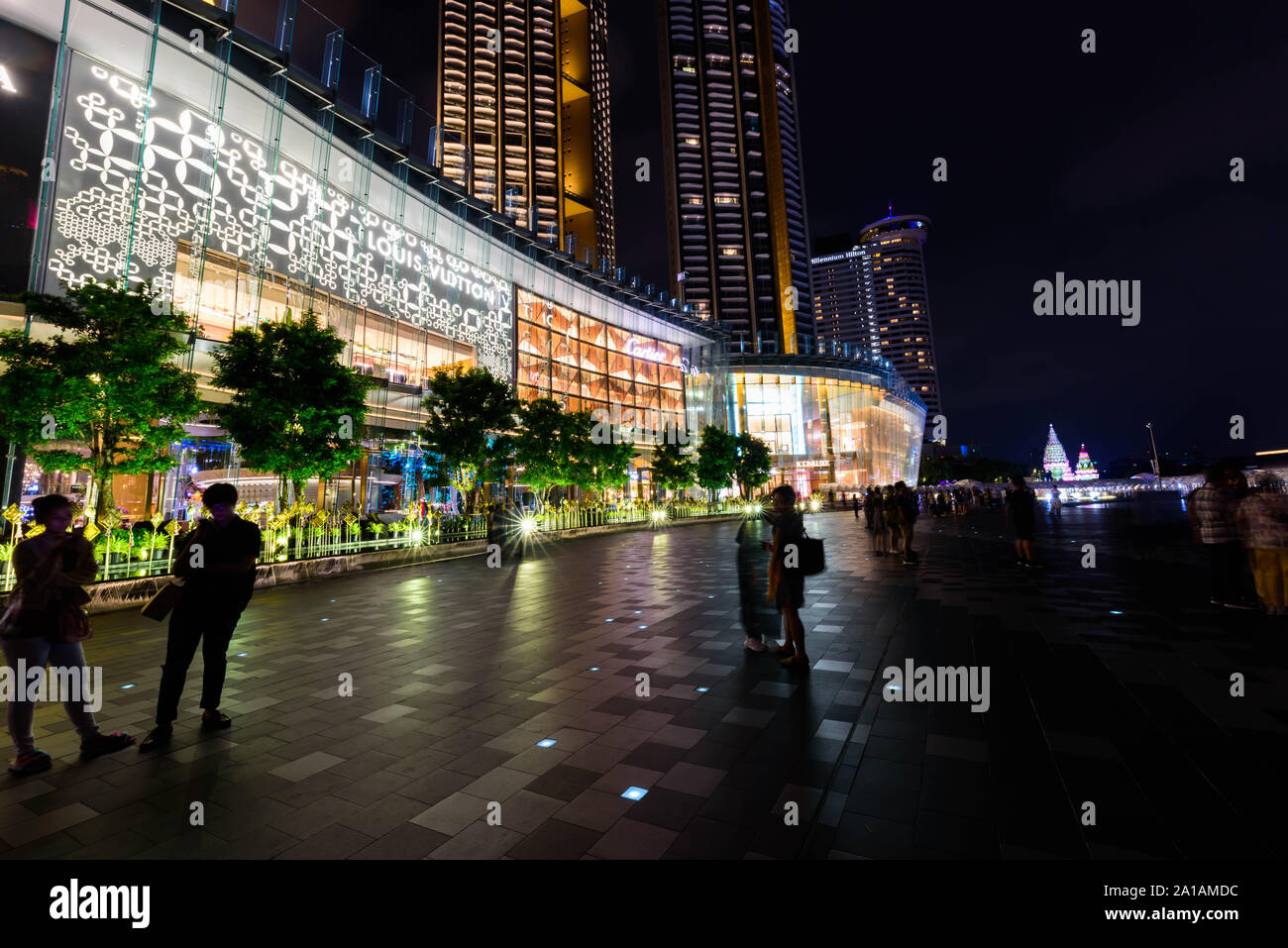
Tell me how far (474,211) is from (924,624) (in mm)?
33383

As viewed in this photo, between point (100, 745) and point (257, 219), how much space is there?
24.4 meters

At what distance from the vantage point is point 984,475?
338 feet

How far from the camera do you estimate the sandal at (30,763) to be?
10.7 feet

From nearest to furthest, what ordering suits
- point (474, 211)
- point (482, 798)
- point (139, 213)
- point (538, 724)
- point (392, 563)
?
point (482, 798) → point (538, 724) → point (392, 563) → point (139, 213) → point (474, 211)

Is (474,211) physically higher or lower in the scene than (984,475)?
higher

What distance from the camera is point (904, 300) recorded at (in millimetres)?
162375

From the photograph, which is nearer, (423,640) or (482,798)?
(482,798)

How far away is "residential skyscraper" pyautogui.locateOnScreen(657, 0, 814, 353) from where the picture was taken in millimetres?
89312

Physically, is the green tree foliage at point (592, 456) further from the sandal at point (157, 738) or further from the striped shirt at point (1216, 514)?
the striped shirt at point (1216, 514)

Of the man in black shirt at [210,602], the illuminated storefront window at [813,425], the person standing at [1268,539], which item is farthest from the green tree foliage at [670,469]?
the man in black shirt at [210,602]

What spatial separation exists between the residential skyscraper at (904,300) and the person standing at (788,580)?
569 feet

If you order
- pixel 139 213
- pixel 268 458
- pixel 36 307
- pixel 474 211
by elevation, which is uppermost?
pixel 474 211
